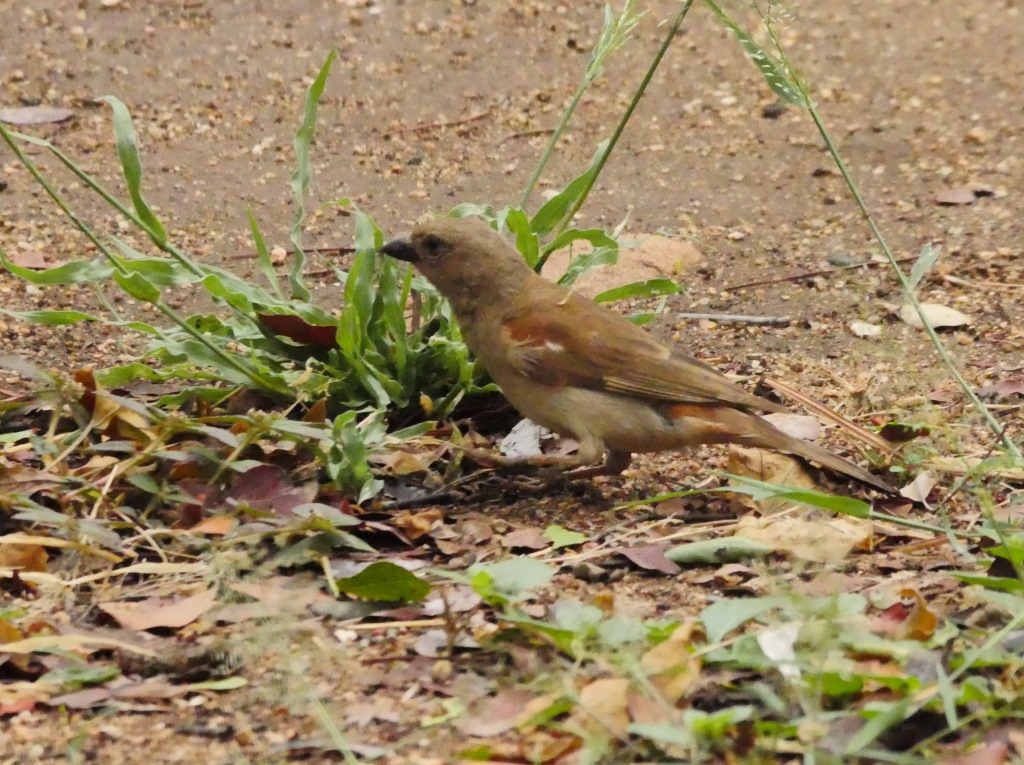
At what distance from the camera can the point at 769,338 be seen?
210 inches

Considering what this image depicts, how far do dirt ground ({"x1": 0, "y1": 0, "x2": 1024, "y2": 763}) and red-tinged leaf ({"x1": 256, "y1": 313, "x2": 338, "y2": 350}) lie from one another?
2.63 ft

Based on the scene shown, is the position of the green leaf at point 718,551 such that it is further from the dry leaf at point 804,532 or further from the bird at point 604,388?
the bird at point 604,388

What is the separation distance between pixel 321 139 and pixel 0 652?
4464 millimetres

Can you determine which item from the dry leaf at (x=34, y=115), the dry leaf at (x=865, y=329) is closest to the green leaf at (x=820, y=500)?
the dry leaf at (x=865, y=329)

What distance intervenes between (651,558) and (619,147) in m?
3.98

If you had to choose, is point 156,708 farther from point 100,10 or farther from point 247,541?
point 100,10

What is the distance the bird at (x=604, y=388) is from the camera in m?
4.11

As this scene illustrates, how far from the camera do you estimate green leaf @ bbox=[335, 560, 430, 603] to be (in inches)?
123

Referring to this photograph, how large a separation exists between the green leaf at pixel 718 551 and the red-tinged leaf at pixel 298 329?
1425 millimetres

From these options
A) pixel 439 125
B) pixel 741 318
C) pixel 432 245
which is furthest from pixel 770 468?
pixel 439 125

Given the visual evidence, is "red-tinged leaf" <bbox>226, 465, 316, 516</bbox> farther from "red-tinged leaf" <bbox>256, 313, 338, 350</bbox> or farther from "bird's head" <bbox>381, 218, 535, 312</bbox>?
"bird's head" <bbox>381, 218, 535, 312</bbox>

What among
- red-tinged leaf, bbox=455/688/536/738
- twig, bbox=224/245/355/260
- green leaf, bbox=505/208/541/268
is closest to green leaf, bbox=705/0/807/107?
green leaf, bbox=505/208/541/268

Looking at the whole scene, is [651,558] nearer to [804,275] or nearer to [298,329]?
[298,329]

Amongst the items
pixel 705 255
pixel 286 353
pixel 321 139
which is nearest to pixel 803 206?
pixel 705 255
